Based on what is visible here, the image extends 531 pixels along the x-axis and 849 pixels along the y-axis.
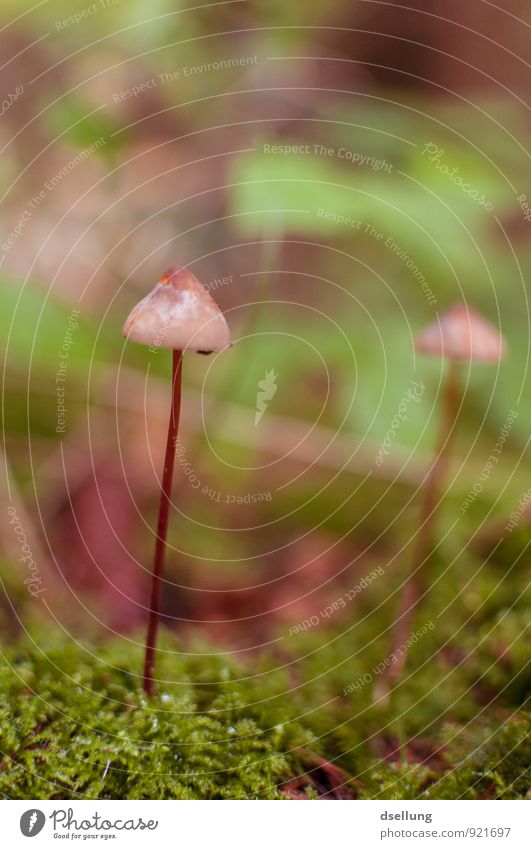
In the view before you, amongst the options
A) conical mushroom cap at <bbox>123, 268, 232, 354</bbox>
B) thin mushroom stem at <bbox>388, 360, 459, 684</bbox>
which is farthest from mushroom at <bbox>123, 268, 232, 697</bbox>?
thin mushroom stem at <bbox>388, 360, 459, 684</bbox>

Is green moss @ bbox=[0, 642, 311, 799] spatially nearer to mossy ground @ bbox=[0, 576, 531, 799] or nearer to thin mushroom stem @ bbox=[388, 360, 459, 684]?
mossy ground @ bbox=[0, 576, 531, 799]

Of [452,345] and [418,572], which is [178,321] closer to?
[452,345]

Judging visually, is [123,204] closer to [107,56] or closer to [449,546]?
[107,56]

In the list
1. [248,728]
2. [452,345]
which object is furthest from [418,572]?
[248,728]

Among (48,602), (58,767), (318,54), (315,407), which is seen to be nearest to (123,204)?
(315,407)

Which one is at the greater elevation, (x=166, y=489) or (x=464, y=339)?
(x=464, y=339)

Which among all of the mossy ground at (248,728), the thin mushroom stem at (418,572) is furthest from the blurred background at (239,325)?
the mossy ground at (248,728)
